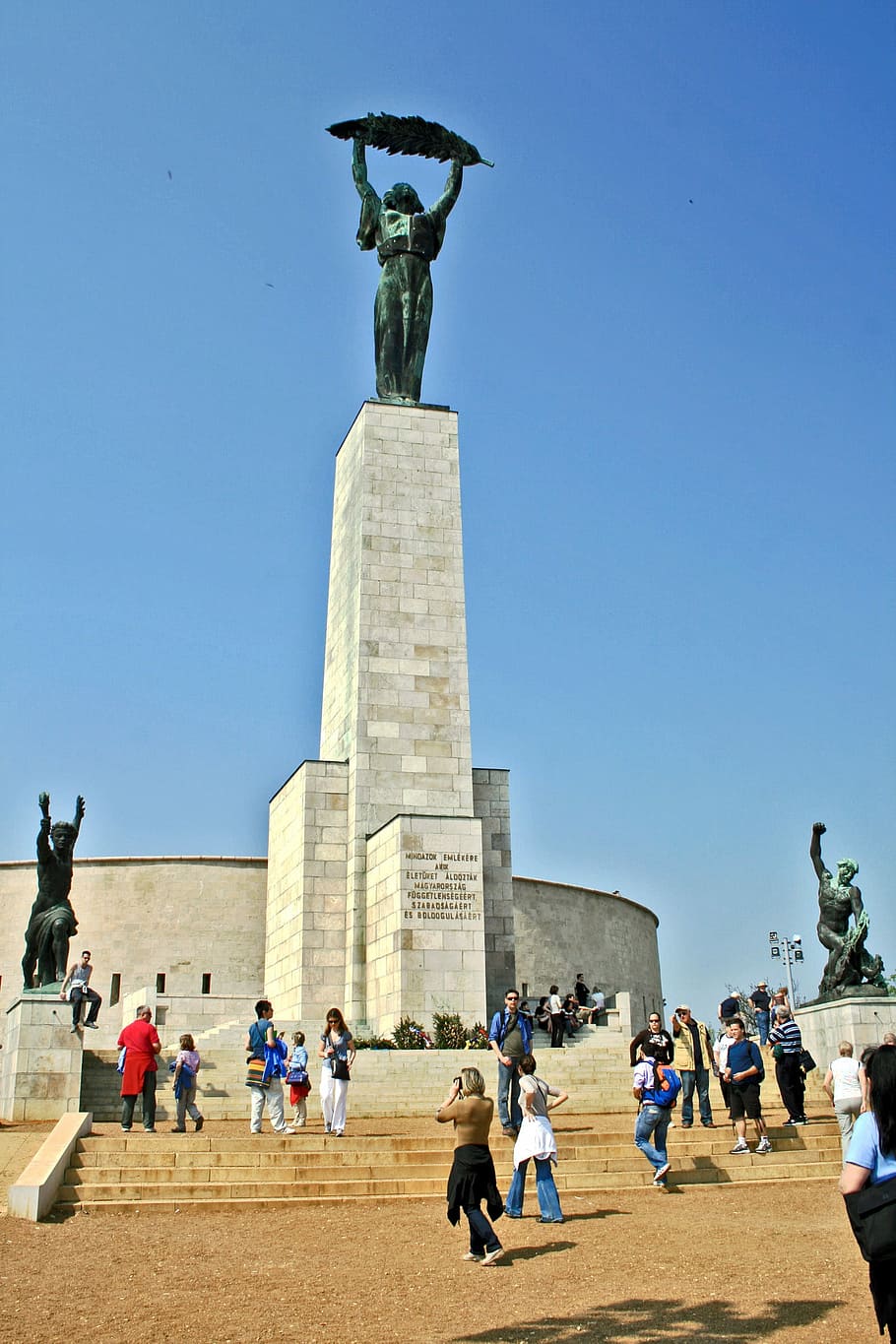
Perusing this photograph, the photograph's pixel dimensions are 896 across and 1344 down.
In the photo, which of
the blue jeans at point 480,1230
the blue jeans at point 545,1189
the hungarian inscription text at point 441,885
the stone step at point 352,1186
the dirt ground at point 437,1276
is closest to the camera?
the dirt ground at point 437,1276

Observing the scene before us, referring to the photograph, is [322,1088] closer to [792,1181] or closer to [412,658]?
[792,1181]

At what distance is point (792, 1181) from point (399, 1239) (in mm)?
4440

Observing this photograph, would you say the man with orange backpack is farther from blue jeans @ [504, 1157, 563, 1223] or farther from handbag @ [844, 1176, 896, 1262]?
handbag @ [844, 1176, 896, 1262]

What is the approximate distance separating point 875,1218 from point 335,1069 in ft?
33.2

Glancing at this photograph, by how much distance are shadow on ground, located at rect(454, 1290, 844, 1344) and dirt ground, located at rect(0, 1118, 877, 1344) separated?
2 cm

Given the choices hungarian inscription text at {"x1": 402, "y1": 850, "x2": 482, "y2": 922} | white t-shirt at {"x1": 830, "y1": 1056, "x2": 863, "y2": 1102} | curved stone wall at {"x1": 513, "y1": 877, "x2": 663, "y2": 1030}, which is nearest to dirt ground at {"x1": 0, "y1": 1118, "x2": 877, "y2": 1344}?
white t-shirt at {"x1": 830, "y1": 1056, "x2": 863, "y2": 1102}

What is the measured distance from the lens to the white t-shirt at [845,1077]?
10625 millimetres

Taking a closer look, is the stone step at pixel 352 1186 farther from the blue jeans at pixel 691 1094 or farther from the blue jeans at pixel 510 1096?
the blue jeans at pixel 691 1094

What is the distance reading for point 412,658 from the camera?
25734 mm

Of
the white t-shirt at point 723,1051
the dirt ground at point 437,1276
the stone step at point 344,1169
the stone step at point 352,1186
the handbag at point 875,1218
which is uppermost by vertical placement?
the white t-shirt at point 723,1051

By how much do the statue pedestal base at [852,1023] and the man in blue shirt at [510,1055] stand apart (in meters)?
6.42

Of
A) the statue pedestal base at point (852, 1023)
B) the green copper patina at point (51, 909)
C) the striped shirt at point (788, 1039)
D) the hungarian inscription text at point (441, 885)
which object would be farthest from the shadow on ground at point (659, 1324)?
the hungarian inscription text at point (441, 885)

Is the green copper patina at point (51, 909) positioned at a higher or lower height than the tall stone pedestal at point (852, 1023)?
higher

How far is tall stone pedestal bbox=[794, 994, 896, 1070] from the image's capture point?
17.6 m
